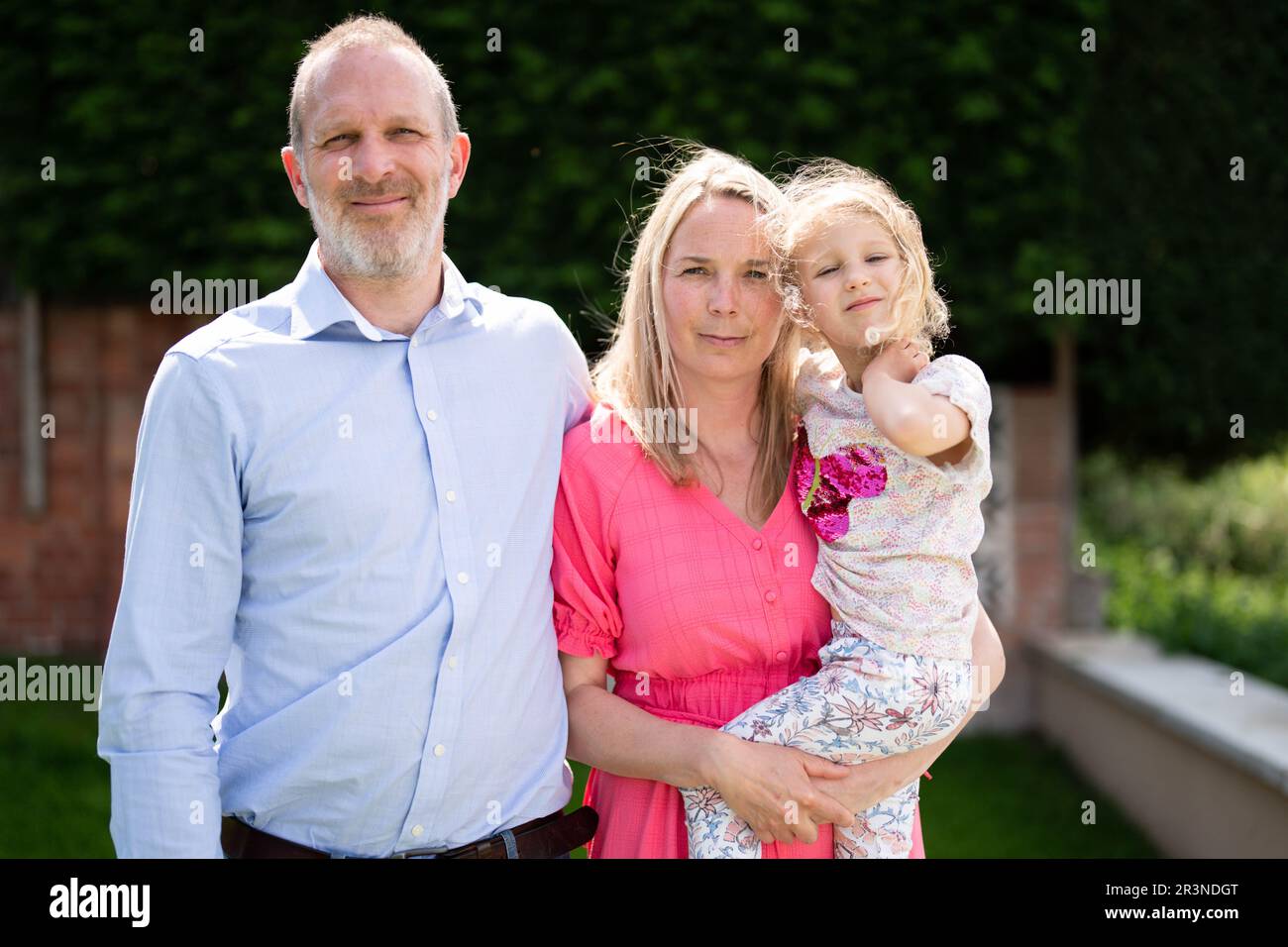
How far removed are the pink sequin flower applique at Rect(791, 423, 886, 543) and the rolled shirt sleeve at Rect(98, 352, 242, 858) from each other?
1067 millimetres

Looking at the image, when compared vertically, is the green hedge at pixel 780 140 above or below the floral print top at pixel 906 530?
above

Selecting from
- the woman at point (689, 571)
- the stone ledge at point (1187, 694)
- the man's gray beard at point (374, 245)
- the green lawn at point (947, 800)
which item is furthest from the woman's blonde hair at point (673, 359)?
the green lawn at point (947, 800)

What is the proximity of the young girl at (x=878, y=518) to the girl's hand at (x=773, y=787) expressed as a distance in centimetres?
3

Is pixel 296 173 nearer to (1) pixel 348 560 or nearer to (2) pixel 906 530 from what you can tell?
(1) pixel 348 560

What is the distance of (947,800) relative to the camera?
5.45 m

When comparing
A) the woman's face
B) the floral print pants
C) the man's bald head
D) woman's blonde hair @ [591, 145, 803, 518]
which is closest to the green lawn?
the floral print pants

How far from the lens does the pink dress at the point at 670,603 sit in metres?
2.43

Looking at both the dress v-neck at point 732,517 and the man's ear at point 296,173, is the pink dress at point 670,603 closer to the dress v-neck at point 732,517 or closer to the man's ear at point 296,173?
the dress v-neck at point 732,517

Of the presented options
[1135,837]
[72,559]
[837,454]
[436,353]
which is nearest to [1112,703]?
[1135,837]

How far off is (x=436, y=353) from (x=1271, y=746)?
125 inches

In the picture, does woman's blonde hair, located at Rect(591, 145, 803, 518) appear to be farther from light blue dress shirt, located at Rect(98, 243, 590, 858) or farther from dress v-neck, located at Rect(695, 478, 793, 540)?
light blue dress shirt, located at Rect(98, 243, 590, 858)

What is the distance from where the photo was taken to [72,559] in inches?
266

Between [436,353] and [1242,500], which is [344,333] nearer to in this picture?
[436,353]

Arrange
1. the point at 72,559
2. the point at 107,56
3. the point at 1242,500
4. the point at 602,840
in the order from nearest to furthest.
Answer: the point at 602,840 → the point at 107,56 → the point at 72,559 → the point at 1242,500
